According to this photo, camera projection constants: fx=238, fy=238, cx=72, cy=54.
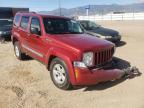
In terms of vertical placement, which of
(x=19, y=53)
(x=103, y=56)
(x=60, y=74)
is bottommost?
(x=60, y=74)

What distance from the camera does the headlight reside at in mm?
5836

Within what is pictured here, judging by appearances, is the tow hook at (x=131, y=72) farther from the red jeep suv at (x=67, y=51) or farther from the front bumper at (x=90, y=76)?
the front bumper at (x=90, y=76)

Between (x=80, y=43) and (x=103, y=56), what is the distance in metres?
0.72

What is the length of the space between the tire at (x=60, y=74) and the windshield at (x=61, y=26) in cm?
114

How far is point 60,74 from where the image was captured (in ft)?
20.9

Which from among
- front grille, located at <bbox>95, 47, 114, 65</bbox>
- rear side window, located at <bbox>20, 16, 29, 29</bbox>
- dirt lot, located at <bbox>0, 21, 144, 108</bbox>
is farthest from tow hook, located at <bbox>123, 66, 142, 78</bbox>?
rear side window, located at <bbox>20, 16, 29, 29</bbox>

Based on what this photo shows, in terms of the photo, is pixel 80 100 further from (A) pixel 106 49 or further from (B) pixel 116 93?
(A) pixel 106 49

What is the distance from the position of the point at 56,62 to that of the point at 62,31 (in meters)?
1.33

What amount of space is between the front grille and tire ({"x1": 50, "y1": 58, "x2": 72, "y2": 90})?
0.85m

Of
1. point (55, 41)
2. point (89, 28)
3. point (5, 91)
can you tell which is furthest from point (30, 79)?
point (89, 28)

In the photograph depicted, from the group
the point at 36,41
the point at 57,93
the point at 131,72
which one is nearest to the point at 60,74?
the point at 57,93

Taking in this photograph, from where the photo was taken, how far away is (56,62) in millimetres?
6363

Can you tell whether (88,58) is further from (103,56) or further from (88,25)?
(88,25)

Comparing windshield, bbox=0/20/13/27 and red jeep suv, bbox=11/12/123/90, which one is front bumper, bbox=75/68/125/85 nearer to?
red jeep suv, bbox=11/12/123/90
